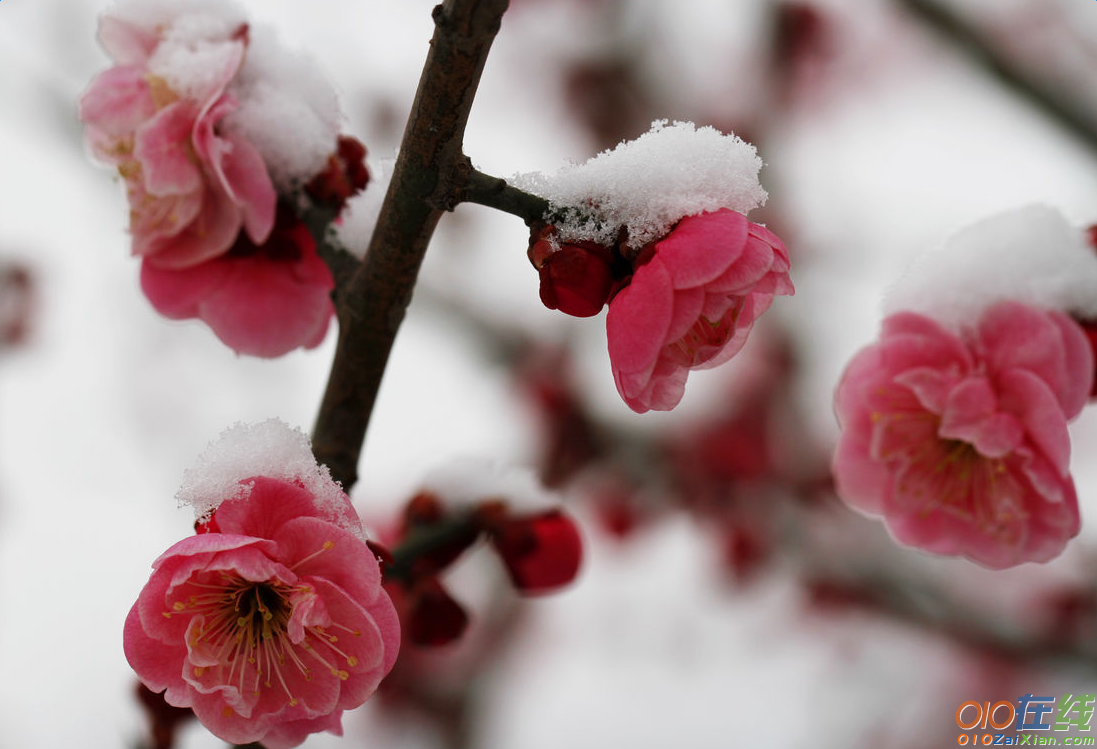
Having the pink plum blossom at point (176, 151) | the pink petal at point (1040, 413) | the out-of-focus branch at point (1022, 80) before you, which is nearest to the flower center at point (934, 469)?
the pink petal at point (1040, 413)

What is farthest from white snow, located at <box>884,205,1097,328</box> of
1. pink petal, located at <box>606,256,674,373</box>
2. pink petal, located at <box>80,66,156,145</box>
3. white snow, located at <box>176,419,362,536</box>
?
pink petal, located at <box>80,66,156,145</box>

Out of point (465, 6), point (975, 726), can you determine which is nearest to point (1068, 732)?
point (975, 726)

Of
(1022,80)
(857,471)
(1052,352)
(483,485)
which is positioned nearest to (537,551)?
(483,485)

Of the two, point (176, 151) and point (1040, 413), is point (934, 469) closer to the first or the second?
point (1040, 413)

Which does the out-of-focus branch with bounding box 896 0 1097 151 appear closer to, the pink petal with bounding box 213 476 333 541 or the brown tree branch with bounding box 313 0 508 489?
the brown tree branch with bounding box 313 0 508 489

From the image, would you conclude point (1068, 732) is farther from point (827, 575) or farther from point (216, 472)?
point (216, 472)

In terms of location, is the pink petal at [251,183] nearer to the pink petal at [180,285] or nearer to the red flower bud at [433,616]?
the pink petal at [180,285]
